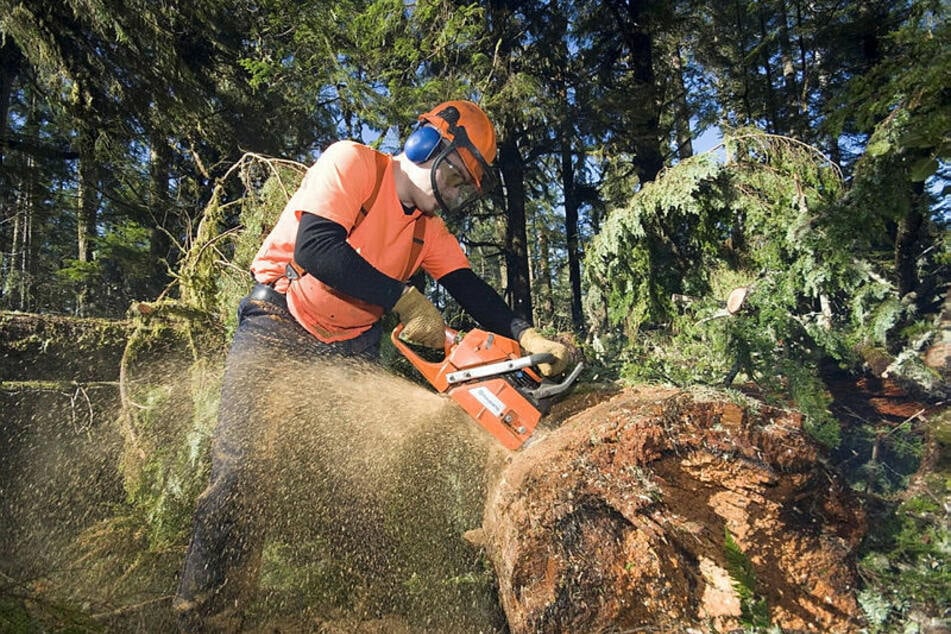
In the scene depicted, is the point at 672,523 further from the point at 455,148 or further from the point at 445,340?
the point at 455,148

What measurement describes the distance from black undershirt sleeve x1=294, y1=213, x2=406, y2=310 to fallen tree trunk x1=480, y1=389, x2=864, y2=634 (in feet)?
3.55

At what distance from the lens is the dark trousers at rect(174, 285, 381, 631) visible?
206cm

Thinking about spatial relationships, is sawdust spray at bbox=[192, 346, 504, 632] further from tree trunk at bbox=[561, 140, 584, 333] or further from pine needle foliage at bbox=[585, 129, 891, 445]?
tree trunk at bbox=[561, 140, 584, 333]

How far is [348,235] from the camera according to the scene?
8.20 feet

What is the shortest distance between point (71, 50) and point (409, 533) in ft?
17.2

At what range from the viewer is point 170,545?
10.3ft

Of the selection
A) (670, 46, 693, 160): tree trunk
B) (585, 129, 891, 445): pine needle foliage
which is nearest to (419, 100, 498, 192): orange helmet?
(585, 129, 891, 445): pine needle foliage

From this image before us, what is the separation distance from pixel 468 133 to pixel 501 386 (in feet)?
3.98

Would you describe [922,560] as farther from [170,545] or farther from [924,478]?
[170,545]

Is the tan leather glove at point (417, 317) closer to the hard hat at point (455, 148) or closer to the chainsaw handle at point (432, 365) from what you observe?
the chainsaw handle at point (432, 365)

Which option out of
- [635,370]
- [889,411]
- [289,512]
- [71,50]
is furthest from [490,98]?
[289,512]

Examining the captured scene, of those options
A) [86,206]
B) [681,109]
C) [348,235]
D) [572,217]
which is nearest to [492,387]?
[348,235]

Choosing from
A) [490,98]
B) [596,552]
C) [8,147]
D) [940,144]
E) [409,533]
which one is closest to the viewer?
[596,552]

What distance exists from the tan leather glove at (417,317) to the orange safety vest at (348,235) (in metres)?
0.16
